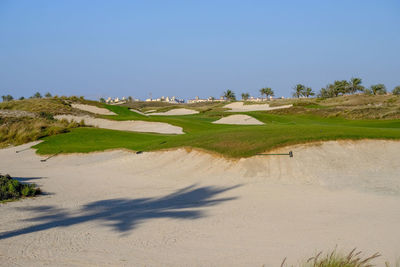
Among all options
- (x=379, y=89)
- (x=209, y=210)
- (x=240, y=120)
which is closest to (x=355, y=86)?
(x=379, y=89)

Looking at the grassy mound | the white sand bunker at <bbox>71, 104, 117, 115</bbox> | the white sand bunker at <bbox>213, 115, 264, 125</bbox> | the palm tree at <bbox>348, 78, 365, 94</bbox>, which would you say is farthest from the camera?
the palm tree at <bbox>348, 78, 365, 94</bbox>

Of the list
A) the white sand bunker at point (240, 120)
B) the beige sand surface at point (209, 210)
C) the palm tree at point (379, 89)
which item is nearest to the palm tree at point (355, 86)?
the palm tree at point (379, 89)

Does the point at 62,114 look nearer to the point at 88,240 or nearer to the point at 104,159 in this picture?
the point at 104,159

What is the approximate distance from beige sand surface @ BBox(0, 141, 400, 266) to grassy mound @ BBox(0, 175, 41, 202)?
57 cm

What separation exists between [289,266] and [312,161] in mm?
8862

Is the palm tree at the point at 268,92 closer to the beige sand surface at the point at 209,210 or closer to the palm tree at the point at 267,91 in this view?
the palm tree at the point at 267,91

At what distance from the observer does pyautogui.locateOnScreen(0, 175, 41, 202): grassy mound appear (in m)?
11.9

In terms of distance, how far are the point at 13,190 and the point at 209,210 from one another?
6423mm

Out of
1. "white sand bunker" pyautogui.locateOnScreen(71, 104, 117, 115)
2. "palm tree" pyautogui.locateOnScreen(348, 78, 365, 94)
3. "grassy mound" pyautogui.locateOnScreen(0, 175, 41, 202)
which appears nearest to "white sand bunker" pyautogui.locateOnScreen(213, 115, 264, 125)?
"white sand bunker" pyautogui.locateOnScreen(71, 104, 117, 115)

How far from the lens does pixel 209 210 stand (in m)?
10.2

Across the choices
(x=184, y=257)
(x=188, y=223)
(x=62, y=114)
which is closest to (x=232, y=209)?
(x=188, y=223)

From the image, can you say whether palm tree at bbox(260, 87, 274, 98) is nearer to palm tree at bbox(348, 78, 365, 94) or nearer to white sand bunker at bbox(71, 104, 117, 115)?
palm tree at bbox(348, 78, 365, 94)

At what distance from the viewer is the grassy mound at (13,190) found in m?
11.9

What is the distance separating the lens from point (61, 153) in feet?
74.4
